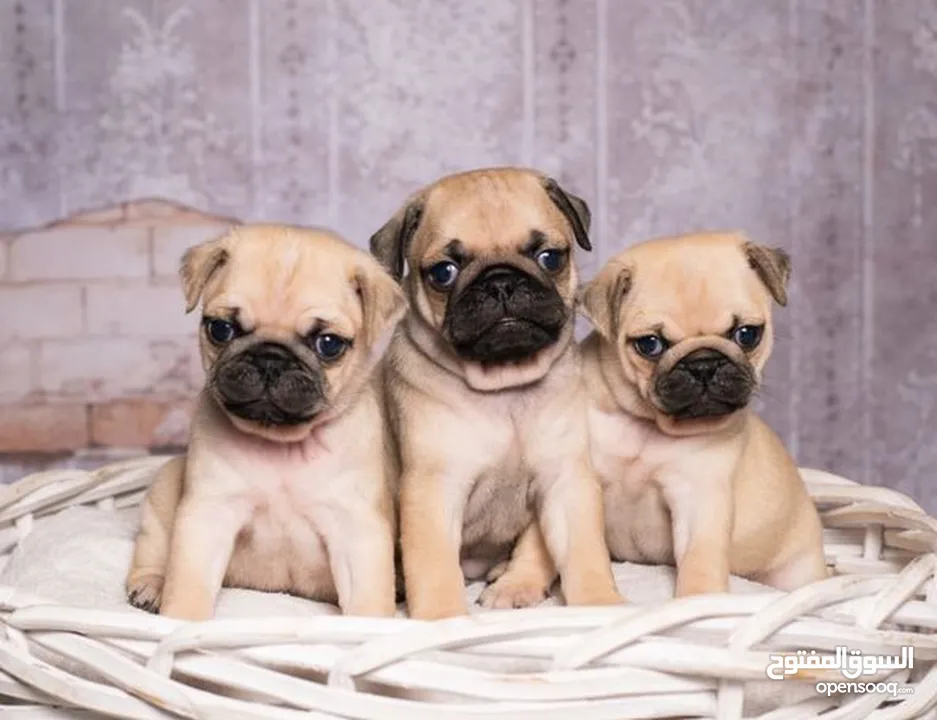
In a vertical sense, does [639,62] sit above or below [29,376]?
above

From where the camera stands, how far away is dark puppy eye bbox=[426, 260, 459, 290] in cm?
307

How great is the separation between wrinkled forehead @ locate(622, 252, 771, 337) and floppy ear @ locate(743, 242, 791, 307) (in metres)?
0.02

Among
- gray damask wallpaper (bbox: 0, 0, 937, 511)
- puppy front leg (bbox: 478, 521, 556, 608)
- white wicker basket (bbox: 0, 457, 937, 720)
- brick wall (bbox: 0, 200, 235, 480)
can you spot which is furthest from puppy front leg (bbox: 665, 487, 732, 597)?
brick wall (bbox: 0, 200, 235, 480)

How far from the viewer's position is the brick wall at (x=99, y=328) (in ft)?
16.4

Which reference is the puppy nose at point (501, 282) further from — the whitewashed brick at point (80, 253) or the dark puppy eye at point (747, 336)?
the whitewashed brick at point (80, 253)

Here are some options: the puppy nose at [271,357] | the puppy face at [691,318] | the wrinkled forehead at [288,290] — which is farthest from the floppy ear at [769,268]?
the puppy nose at [271,357]

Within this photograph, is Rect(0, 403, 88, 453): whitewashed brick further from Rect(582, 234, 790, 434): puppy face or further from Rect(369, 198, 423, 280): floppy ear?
Rect(582, 234, 790, 434): puppy face

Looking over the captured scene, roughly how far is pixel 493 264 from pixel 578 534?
24.3 inches

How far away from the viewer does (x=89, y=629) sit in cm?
242

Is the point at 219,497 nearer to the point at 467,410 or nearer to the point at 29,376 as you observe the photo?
the point at 467,410

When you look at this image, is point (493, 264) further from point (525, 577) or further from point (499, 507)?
point (525, 577)

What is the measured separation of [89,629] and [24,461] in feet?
9.38

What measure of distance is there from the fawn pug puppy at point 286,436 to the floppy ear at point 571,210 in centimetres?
44

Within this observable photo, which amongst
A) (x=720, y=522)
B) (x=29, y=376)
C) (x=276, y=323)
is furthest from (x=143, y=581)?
(x=29, y=376)
